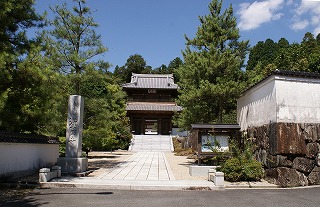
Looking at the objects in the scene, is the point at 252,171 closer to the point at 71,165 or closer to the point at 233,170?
the point at 233,170

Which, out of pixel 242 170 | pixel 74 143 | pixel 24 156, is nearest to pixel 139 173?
pixel 74 143

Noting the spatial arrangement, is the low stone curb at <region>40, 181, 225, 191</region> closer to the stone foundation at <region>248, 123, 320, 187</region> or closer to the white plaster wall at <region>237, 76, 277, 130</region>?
the stone foundation at <region>248, 123, 320, 187</region>

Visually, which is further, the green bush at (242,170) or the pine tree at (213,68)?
the pine tree at (213,68)

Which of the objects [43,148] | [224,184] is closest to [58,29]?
[43,148]

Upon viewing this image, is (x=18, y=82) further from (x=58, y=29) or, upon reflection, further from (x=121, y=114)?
(x=121, y=114)

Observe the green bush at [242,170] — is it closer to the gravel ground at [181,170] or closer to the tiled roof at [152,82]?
the gravel ground at [181,170]

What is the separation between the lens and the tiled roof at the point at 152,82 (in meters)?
40.0

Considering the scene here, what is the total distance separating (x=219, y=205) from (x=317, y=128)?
5.84 meters

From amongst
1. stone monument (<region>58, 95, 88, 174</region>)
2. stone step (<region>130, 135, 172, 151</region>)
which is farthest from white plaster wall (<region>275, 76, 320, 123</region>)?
stone step (<region>130, 135, 172, 151</region>)

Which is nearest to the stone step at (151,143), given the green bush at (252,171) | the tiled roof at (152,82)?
the tiled roof at (152,82)

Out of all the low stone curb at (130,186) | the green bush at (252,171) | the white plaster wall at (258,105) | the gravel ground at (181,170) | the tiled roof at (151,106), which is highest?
the tiled roof at (151,106)

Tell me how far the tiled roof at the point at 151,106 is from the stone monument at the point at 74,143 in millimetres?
24201

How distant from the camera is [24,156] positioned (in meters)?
11.5

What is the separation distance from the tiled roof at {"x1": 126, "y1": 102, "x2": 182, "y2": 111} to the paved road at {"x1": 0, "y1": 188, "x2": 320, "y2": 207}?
1104 inches
